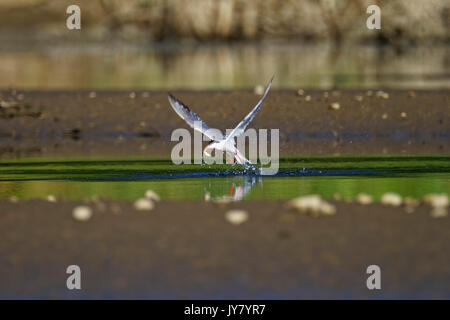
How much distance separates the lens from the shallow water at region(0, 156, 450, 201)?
11.1m

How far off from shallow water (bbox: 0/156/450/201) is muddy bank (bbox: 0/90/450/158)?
1.92m

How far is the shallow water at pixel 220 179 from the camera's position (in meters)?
11.1

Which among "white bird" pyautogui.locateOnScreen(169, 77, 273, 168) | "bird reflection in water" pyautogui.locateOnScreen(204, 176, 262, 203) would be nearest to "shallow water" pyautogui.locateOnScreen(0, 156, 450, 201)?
"bird reflection in water" pyautogui.locateOnScreen(204, 176, 262, 203)

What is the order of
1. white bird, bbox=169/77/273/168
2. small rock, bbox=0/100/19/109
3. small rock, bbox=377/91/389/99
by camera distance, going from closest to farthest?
1. white bird, bbox=169/77/273/168
2. small rock, bbox=0/100/19/109
3. small rock, bbox=377/91/389/99

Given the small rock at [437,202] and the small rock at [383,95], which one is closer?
the small rock at [437,202]

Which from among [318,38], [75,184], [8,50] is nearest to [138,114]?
[75,184]

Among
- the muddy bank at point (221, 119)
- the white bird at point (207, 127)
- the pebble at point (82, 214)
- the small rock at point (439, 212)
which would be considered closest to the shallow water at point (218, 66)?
the muddy bank at point (221, 119)

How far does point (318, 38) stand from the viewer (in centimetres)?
4941

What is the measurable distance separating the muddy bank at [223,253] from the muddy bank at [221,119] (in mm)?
7394

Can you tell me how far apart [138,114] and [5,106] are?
7.53ft

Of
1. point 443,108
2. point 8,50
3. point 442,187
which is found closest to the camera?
point 442,187

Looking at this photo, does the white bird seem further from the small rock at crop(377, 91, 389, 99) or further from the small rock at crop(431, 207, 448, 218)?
the small rock at crop(377, 91, 389, 99)

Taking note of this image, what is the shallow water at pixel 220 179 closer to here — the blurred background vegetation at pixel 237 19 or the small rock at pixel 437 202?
the small rock at pixel 437 202
